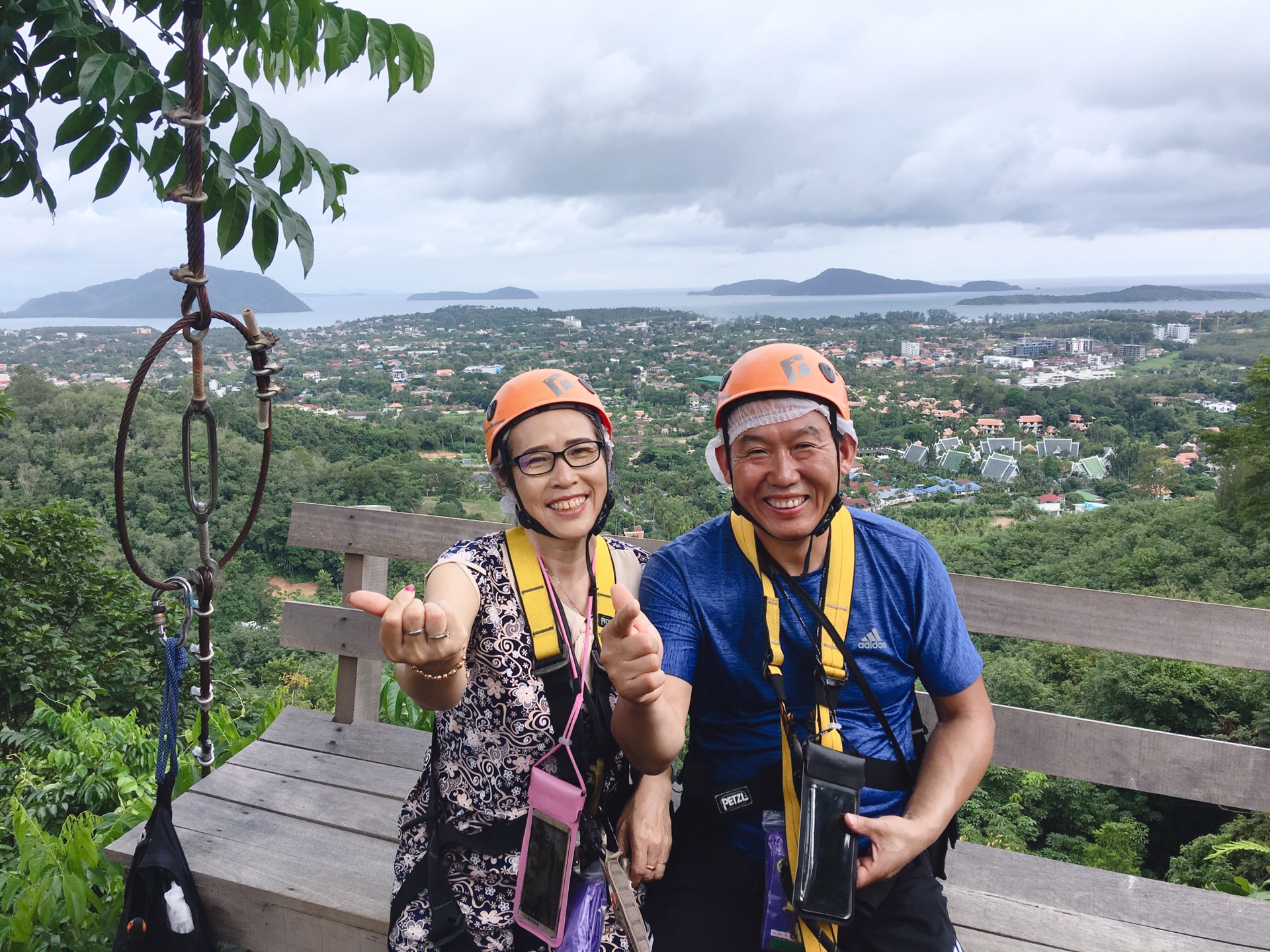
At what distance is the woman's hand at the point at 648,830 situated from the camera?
1.98 m

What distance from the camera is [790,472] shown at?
202 centimetres

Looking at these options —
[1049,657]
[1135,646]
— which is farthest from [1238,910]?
[1049,657]

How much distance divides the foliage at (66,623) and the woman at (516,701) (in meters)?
5.46

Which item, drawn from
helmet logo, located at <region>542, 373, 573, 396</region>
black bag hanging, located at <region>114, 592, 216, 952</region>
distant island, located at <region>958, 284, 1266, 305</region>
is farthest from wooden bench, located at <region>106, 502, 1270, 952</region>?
distant island, located at <region>958, 284, 1266, 305</region>

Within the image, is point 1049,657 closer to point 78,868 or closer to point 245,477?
point 78,868

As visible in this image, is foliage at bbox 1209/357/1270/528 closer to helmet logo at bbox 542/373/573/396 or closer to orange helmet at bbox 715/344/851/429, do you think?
orange helmet at bbox 715/344/851/429

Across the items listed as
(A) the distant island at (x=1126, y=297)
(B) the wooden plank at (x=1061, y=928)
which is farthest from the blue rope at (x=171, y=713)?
(A) the distant island at (x=1126, y=297)

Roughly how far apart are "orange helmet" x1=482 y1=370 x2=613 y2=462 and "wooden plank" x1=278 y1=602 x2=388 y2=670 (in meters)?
1.23

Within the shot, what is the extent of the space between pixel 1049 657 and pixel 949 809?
42.4ft

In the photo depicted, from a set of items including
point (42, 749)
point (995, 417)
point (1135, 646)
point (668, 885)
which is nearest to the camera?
point (668, 885)

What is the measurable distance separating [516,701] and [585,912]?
1.57 ft

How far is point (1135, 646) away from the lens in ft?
7.86

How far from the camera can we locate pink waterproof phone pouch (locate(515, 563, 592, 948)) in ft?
5.94

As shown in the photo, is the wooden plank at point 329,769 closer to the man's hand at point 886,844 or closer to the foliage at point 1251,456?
the man's hand at point 886,844
